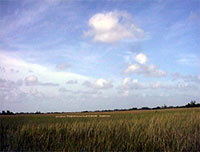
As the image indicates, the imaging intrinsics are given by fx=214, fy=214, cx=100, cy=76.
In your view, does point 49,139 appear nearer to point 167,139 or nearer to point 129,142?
point 129,142

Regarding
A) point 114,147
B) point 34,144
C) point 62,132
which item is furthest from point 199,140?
point 34,144

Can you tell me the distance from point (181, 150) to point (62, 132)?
13.9ft

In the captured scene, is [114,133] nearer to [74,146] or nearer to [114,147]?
[114,147]

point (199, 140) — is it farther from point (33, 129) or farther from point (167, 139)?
point (33, 129)

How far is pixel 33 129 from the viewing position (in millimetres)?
7980

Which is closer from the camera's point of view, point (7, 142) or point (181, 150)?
point (181, 150)

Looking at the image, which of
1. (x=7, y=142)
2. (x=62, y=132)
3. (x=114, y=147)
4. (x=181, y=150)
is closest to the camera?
(x=181, y=150)

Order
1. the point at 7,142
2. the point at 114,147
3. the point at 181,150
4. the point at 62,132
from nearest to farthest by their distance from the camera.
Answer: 1. the point at 181,150
2. the point at 114,147
3. the point at 7,142
4. the point at 62,132

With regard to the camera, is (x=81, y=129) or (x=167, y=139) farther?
(x=81, y=129)

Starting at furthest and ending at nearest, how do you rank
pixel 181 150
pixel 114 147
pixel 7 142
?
pixel 7 142, pixel 114 147, pixel 181 150

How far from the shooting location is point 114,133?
7559 mm

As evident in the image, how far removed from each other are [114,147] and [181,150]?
6.55 feet

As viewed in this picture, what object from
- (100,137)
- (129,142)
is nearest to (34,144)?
(100,137)

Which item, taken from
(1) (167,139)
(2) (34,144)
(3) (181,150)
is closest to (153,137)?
(1) (167,139)
